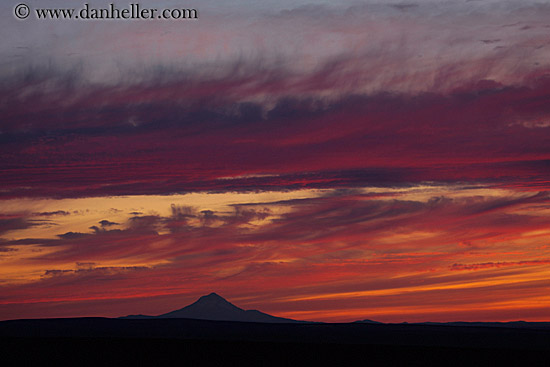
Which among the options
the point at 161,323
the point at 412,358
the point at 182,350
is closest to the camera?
the point at 412,358

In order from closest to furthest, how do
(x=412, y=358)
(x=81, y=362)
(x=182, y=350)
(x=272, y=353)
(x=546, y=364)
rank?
(x=546, y=364), (x=81, y=362), (x=412, y=358), (x=272, y=353), (x=182, y=350)

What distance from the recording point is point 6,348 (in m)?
59.7

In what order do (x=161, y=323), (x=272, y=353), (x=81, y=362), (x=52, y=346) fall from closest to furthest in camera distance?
1. (x=81, y=362)
2. (x=272, y=353)
3. (x=52, y=346)
4. (x=161, y=323)

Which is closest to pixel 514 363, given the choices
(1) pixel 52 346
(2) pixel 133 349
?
(2) pixel 133 349

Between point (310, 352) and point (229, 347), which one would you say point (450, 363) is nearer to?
point (310, 352)

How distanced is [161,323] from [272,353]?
12382cm

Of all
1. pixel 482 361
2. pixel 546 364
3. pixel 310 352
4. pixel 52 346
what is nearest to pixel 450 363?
pixel 482 361

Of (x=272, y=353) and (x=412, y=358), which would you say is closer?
(x=412, y=358)

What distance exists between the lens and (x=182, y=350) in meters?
58.2

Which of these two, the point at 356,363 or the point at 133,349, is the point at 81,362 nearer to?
the point at 133,349

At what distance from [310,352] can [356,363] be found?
34.2 ft

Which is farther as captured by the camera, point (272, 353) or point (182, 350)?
point (182, 350)

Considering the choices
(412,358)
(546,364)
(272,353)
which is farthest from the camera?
(272,353)

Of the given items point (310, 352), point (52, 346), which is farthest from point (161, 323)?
point (310, 352)
